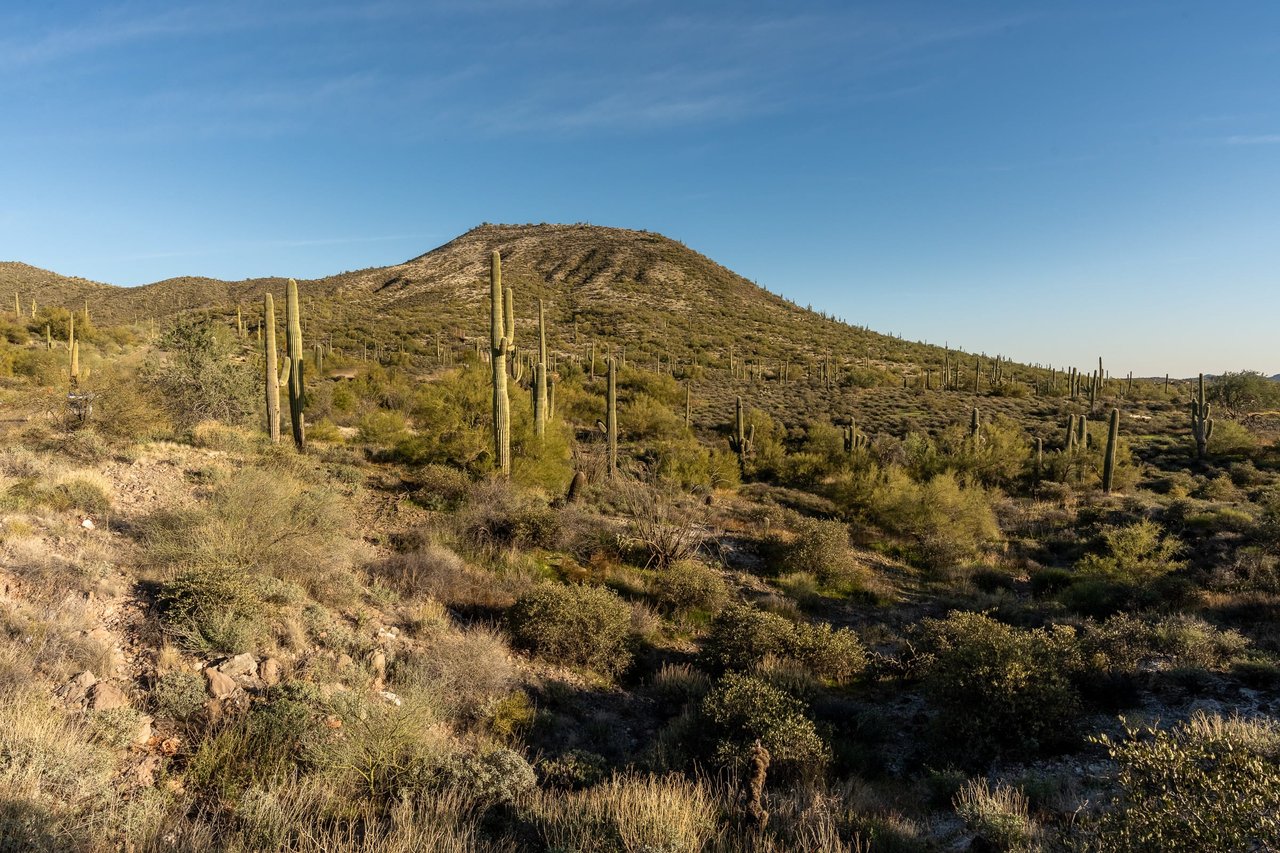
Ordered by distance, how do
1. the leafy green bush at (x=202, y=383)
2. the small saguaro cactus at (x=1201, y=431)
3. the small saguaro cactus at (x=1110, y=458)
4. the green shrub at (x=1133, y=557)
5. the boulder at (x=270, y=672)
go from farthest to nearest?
the small saguaro cactus at (x=1201, y=431) < the small saguaro cactus at (x=1110, y=458) < the leafy green bush at (x=202, y=383) < the green shrub at (x=1133, y=557) < the boulder at (x=270, y=672)

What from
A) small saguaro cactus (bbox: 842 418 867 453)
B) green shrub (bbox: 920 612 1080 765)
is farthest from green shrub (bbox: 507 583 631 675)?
small saguaro cactus (bbox: 842 418 867 453)

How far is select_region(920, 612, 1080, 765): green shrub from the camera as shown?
255 inches

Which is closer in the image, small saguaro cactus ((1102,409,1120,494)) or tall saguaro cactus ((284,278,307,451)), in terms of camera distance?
tall saguaro cactus ((284,278,307,451))

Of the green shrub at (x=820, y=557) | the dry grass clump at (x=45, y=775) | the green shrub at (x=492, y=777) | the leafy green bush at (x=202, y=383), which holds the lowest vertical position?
the green shrub at (x=820, y=557)

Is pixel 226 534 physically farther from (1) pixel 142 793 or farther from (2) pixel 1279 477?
(2) pixel 1279 477

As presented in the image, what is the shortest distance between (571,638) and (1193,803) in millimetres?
6906

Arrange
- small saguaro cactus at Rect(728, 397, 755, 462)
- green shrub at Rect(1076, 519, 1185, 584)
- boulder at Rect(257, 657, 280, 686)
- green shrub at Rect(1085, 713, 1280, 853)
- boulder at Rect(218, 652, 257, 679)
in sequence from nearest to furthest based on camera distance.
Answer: green shrub at Rect(1085, 713, 1280, 853) < boulder at Rect(218, 652, 257, 679) < boulder at Rect(257, 657, 280, 686) < green shrub at Rect(1076, 519, 1185, 584) < small saguaro cactus at Rect(728, 397, 755, 462)

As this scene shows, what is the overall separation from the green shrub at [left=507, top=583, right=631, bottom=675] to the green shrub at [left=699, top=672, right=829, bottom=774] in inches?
81.7

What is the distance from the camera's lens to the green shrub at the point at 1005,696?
647cm

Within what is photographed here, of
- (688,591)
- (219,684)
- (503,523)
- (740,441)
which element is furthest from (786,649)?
(740,441)

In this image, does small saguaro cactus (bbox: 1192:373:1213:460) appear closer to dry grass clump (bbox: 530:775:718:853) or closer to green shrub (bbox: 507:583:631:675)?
green shrub (bbox: 507:583:631:675)

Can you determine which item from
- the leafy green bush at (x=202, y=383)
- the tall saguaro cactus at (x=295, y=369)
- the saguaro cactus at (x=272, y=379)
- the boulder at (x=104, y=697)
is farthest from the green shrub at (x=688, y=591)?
the leafy green bush at (x=202, y=383)

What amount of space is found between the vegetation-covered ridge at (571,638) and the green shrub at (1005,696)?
1.6 inches

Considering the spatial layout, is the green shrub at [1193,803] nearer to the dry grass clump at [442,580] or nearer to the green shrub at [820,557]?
the dry grass clump at [442,580]
